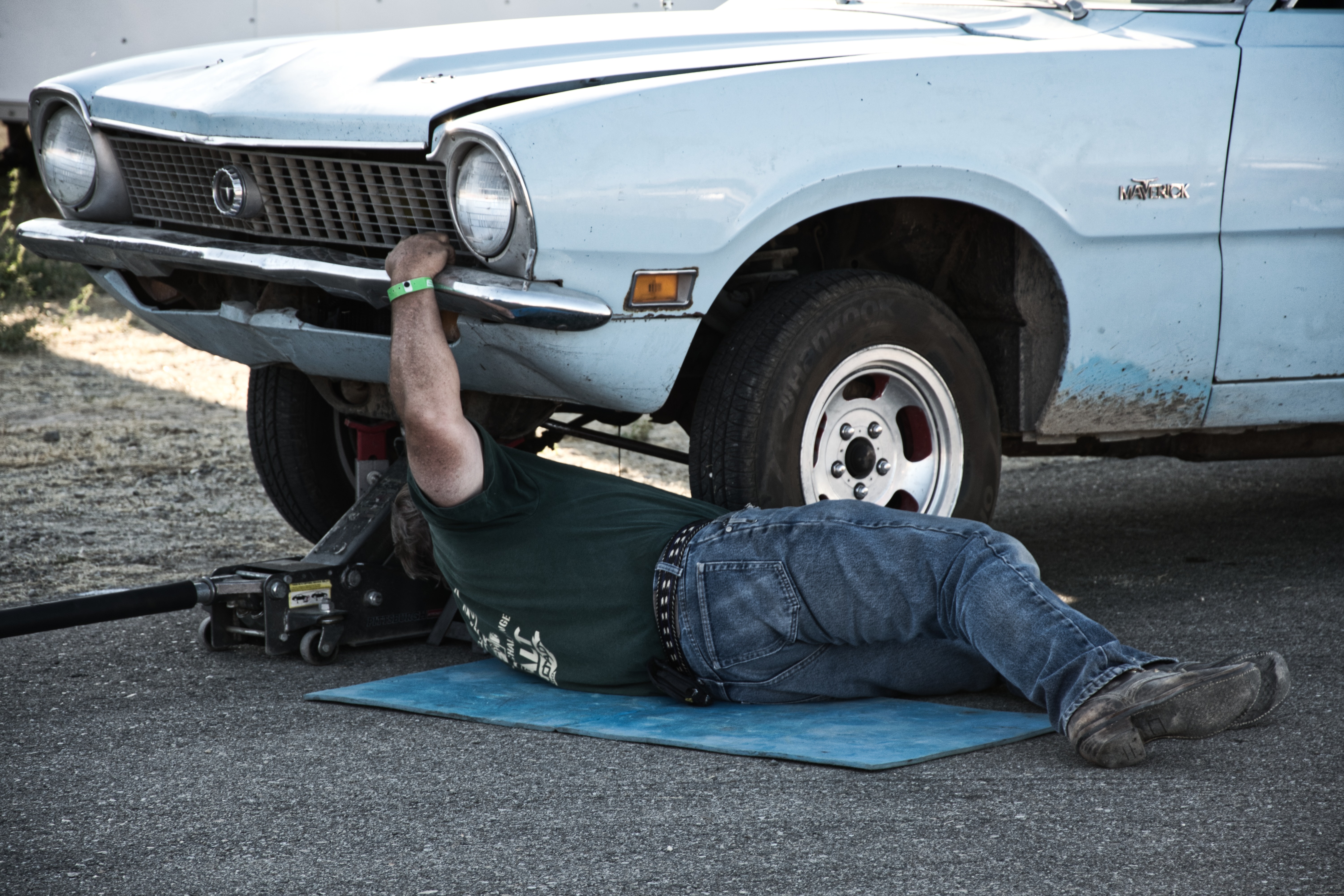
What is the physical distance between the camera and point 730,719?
120 inches

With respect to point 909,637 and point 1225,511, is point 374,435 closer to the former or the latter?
point 909,637

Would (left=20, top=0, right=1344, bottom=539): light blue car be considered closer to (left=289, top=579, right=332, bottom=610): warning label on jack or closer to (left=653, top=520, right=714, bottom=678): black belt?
(left=653, top=520, right=714, bottom=678): black belt

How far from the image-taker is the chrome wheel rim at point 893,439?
3.57 meters

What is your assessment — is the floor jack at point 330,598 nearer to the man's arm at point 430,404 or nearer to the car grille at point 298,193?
the man's arm at point 430,404

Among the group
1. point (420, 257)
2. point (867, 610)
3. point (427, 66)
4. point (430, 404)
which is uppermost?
point (427, 66)

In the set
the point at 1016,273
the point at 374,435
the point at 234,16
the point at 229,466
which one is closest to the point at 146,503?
the point at 229,466

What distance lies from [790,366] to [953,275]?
2.40ft

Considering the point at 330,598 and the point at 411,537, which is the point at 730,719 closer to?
the point at 411,537

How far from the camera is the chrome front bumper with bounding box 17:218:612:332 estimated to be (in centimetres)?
306

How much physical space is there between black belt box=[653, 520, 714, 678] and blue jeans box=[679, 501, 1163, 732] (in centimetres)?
1

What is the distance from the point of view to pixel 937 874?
7.39ft

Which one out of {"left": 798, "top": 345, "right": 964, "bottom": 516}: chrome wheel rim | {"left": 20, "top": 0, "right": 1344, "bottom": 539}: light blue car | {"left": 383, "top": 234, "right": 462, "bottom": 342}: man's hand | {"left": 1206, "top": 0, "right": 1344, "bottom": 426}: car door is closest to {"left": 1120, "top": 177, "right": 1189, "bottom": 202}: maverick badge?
{"left": 20, "top": 0, "right": 1344, "bottom": 539}: light blue car

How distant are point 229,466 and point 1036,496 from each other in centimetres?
317

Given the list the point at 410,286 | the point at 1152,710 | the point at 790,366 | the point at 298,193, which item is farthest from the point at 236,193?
the point at 1152,710
